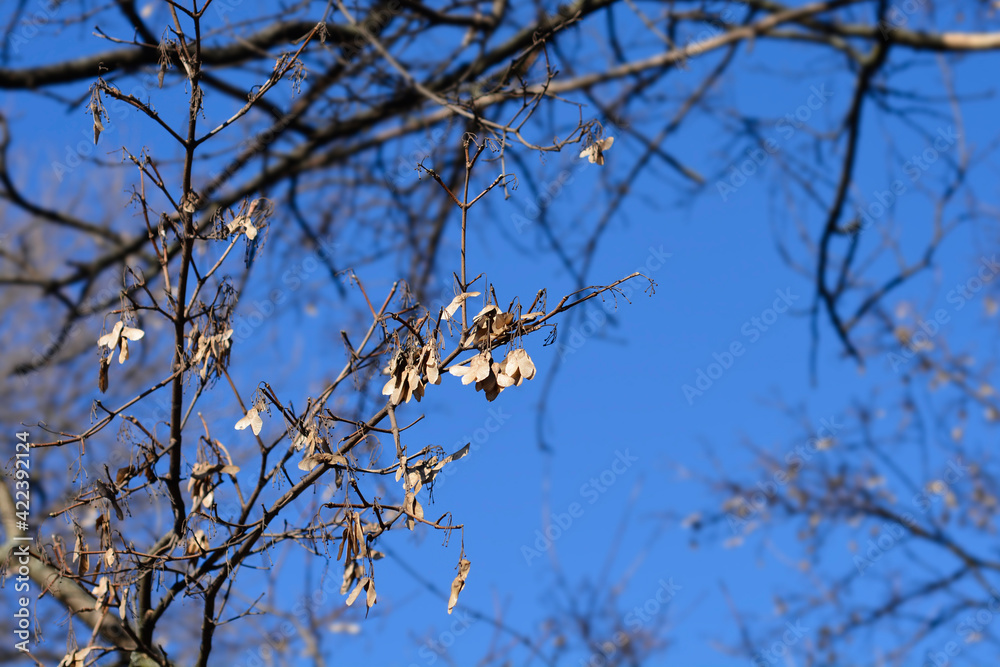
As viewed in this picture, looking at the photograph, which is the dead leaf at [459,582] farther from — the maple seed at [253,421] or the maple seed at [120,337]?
the maple seed at [120,337]

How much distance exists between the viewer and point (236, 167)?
3365 millimetres

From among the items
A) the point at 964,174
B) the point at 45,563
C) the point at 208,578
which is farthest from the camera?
the point at 964,174

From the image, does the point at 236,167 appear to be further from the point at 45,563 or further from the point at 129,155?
the point at 45,563

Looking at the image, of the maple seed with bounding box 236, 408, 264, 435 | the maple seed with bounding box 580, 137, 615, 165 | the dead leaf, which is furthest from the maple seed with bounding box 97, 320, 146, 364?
the maple seed with bounding box 580, 137, 615, 165

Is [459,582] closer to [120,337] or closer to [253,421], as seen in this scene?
[253,421]

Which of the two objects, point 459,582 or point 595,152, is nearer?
point 459,582

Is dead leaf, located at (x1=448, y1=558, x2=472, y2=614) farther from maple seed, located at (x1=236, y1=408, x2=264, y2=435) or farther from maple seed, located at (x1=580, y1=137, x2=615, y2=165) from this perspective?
maple seed, located at (x1=580, y1=137, x2=615, y2=165)

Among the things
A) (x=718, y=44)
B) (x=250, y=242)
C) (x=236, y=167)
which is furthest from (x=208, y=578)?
(x=718, y=44)

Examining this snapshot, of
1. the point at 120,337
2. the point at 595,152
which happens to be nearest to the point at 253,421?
the point at 120,337

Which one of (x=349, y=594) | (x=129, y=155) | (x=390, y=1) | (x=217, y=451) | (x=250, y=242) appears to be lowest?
(x=349, y=594)

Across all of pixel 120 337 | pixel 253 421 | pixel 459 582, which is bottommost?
pixel 459 582

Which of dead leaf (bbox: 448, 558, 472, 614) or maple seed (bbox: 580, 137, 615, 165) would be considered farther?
maple seed (bbox: 580, 137, 615, 165)

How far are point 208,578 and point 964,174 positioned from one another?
16.6ft

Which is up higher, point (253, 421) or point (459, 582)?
point (253, 421)
